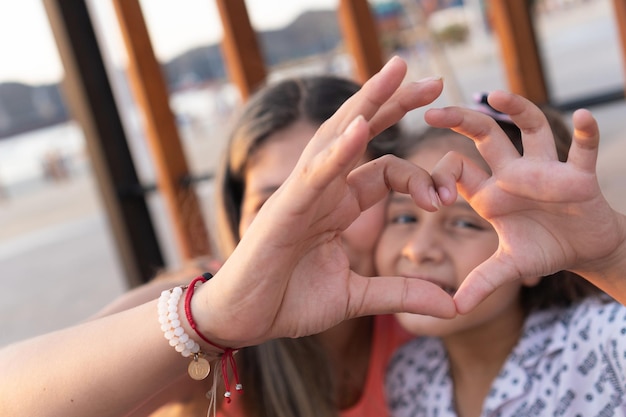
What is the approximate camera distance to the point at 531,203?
91cm

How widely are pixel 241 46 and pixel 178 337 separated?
161 cm

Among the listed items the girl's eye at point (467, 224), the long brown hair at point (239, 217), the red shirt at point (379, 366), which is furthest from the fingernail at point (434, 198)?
the red shirt at point (379, 366)

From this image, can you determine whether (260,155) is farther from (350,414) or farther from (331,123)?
(331,123)

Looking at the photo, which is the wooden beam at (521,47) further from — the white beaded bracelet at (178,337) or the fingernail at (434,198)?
the white beaded bracelet at (178,337)

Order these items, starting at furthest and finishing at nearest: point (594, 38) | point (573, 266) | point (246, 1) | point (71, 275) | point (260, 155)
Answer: point (71, 275), point (594, 38), point (246, 1), point (260, 155), point (573, 266)

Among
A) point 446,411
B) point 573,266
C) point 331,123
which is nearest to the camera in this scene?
point 331,123

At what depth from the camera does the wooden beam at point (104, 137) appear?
2.59 metres

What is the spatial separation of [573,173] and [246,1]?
171cm

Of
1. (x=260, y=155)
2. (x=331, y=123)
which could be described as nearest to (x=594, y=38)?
(x=260, y=155)

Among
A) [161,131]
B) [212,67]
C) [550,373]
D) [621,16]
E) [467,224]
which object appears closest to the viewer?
[550,373]

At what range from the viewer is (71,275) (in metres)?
5.79

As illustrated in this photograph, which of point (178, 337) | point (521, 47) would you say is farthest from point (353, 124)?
point (521, 47)

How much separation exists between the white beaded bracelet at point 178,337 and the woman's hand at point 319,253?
30 millimetres

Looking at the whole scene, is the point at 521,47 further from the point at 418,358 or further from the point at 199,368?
the point at 199,368
